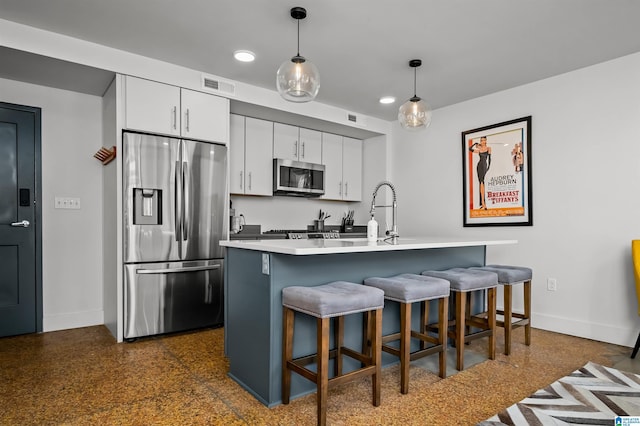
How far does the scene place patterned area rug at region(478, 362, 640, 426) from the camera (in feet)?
6.44

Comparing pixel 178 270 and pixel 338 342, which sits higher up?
pixel 178 270

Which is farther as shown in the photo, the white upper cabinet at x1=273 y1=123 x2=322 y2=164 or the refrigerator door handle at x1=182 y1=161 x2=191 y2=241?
the white upper cabinet at x1=273 y1=123 x2=322 y2=164

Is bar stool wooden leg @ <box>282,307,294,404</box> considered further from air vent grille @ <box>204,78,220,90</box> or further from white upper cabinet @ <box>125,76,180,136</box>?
air vent grille @ <box>204,78,220,90</box>

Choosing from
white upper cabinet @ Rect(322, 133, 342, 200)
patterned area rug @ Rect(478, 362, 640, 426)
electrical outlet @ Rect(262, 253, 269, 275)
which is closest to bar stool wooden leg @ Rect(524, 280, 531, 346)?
patterned area rug @ Rect(478, 362, 640, 426)

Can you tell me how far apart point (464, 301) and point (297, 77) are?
6.10 feet

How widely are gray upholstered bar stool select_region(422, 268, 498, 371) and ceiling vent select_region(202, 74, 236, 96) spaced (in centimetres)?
260

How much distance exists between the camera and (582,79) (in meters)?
3.58

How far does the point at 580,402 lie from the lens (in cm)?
215

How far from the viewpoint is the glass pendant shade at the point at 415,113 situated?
3105mm

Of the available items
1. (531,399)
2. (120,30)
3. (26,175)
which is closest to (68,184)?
(26,175)

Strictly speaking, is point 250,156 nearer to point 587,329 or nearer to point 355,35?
point 355,35

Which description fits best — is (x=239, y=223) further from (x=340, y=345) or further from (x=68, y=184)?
(x=340, y=345)

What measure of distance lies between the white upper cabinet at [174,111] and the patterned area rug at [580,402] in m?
3.24

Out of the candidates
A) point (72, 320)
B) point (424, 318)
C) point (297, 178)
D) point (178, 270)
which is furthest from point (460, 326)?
point (72, 320)
